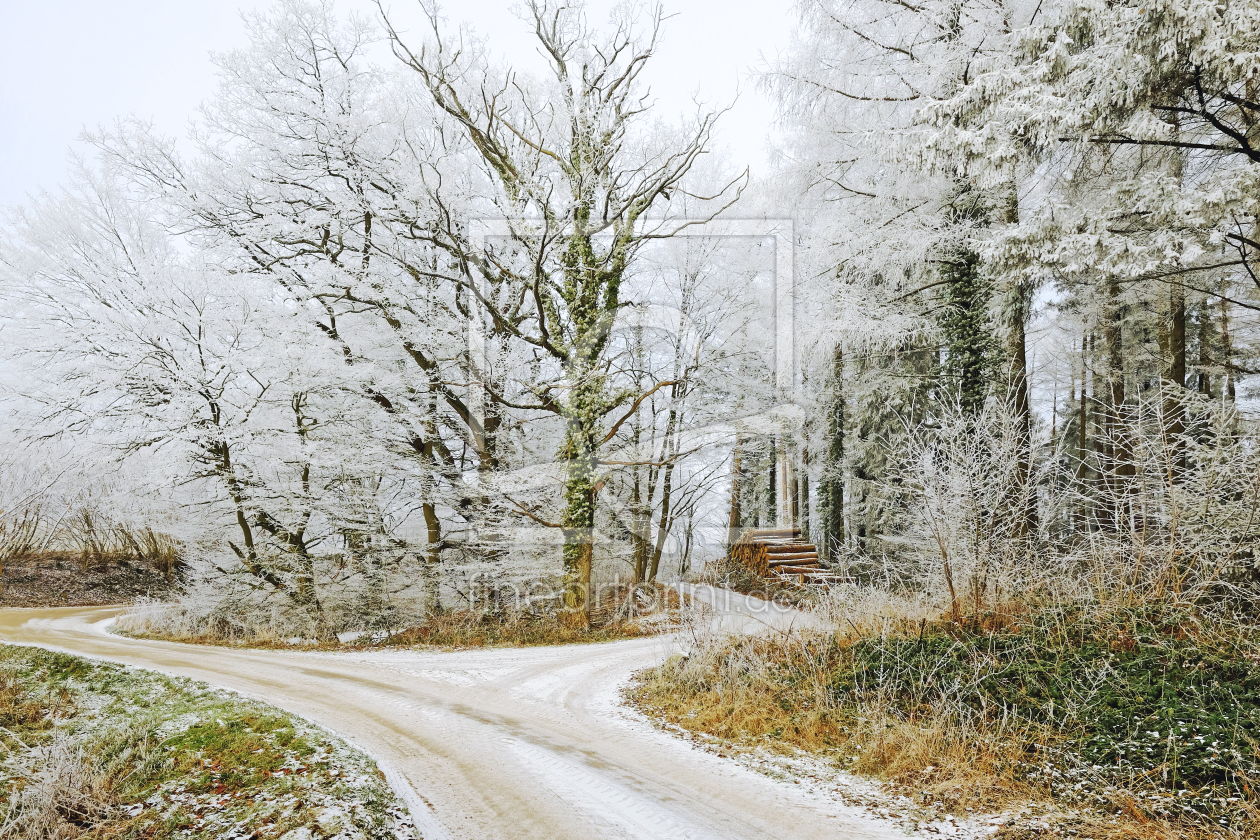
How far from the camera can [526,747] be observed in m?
4.73

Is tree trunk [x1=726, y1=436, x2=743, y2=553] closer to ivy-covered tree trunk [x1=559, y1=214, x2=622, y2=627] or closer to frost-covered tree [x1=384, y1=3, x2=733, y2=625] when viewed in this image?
frost-covered tree [x1=384, y1=3, x2=733, y2=625]

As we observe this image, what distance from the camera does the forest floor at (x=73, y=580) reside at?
62.4 ft

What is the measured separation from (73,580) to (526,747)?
953 inches

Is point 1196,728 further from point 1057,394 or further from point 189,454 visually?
point 1057,394

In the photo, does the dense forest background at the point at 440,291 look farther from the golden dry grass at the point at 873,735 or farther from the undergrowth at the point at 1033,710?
the golden dry grass at the point at 873,735

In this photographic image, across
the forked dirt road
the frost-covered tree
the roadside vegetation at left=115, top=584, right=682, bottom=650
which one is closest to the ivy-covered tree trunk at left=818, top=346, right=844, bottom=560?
the roadside vegetation at left=115, top=584, right=682, bottom=650

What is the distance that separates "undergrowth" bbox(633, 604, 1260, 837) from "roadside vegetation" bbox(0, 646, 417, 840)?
9.98 feet

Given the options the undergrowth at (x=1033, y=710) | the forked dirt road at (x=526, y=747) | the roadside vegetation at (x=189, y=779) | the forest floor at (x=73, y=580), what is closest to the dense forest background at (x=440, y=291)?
the forked dirt road at (x=526, y=747)

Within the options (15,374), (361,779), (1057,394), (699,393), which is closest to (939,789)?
(361,779)

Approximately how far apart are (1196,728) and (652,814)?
3.29m

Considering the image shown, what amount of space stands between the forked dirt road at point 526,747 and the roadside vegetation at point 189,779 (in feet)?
1.25

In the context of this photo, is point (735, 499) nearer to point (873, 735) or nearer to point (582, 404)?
point (582, 404)

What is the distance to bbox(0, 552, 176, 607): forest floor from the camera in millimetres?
19031

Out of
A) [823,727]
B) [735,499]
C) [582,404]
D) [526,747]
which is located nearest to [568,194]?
[582,404]
